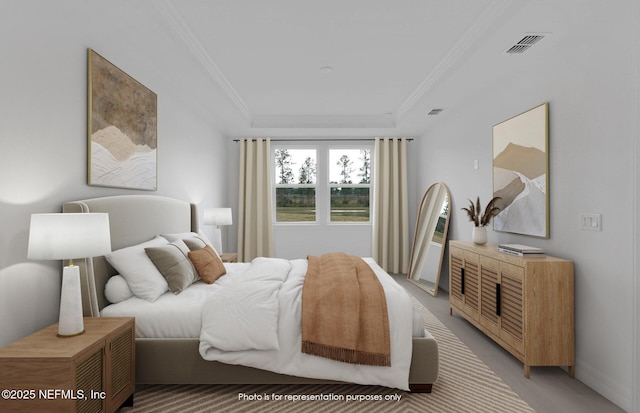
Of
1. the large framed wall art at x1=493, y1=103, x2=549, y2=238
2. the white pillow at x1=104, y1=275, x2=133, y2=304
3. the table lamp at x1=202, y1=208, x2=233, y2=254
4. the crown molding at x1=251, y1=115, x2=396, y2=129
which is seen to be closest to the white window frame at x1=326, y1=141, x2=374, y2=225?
the crown molding at x1=251, y1=115, x2=396, y2=129

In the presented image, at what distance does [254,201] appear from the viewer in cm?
582

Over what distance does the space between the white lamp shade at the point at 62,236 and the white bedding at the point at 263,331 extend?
2.26 feet

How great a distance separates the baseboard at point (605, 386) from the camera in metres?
1.98

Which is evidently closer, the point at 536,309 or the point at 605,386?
the point at 605,386

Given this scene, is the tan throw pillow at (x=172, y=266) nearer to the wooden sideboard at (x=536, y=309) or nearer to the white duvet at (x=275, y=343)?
the white duvet at (x=275, y=343)

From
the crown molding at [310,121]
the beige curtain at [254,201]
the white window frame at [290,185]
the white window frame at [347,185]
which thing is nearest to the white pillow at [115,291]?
the beige curtain at [254,201]

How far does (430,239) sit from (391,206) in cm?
103

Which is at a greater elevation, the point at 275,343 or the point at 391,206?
the point at 391,206

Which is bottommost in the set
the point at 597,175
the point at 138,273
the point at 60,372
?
the point at 60,372

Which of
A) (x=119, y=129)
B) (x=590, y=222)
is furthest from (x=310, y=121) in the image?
(x=590, y=222)

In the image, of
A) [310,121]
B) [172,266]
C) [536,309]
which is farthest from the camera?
[310,121]

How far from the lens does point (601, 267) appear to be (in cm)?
216

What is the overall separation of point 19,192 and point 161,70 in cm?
185

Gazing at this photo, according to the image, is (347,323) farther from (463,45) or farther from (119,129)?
(463,45)
